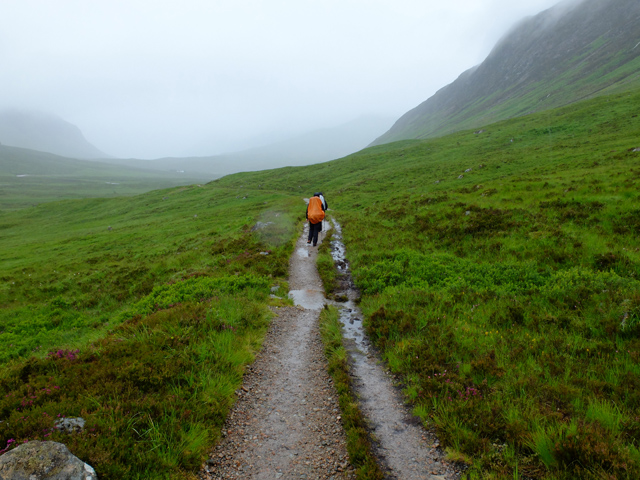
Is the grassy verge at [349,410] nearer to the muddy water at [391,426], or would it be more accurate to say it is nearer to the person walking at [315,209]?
the muddy water at [391,426]

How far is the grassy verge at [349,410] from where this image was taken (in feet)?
16.6

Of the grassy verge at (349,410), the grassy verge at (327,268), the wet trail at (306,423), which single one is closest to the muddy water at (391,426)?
the wet trail at (306,423)

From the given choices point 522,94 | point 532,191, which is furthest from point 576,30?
point 532,191

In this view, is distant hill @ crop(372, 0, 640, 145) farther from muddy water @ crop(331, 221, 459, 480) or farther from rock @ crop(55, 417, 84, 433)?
rock @ crop(55, 417, 84, 433)

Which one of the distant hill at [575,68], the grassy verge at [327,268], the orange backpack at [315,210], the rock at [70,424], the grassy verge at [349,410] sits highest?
the distant hill at [575,68]

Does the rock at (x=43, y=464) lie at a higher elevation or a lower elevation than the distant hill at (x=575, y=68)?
lower

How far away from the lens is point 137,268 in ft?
78.5

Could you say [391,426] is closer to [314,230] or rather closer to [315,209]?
[315,209]

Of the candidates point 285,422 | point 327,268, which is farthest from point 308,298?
point 285,422

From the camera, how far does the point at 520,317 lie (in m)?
9.54

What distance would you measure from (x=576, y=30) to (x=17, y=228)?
27798cm

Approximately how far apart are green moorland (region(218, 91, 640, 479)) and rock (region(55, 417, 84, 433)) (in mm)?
6088

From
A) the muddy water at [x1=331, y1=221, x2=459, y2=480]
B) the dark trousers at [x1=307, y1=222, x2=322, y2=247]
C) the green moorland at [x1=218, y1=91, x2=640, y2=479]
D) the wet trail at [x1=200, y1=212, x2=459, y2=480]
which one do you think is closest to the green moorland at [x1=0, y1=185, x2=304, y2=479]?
the wet trail at [x1=200, y1=212, x2=459, y2=480]

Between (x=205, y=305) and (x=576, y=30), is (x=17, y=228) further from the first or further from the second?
(x=576, y=30)
